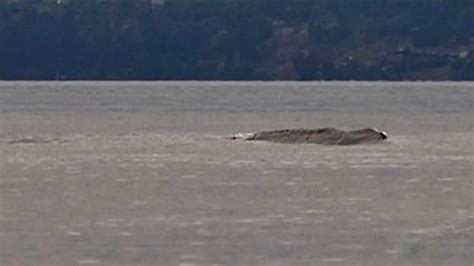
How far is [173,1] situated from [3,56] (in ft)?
47.3

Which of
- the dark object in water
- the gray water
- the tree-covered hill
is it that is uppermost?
the gray water

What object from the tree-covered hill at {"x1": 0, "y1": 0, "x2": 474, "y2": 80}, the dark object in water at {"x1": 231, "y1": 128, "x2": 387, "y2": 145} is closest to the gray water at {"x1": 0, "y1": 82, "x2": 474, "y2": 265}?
the dark object in water at {"x1": 231, "y1": 128, "x2": 387, "y2": 145}

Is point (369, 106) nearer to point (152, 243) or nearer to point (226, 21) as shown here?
point (152, 243)

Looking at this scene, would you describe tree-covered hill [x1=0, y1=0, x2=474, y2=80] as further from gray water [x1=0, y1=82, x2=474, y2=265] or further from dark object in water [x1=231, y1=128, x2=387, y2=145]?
gray water [x1=0, y1=82, x2=474, y2=265]

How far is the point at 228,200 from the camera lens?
19.5 meters

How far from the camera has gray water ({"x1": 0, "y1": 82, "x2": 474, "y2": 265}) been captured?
50.4ft

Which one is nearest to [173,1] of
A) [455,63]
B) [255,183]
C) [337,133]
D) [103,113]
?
[455,63]

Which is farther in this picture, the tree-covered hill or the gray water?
the tree-covered hill

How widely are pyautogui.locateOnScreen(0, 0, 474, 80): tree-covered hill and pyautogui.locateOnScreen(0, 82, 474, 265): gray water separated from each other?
87800 millimetres

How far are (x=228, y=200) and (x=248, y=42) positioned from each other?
106 metres

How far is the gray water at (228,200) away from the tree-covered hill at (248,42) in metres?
87.8

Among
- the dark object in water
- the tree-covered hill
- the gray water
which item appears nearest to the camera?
the gray water

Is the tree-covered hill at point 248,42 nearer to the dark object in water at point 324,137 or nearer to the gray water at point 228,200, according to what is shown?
the dark object in water at point 324,137

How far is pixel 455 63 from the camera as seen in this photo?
123 m
